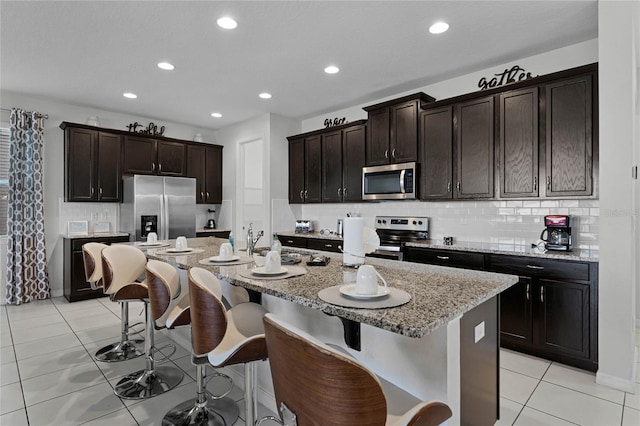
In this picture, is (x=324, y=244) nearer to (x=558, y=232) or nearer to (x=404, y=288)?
(x=558, y=232)

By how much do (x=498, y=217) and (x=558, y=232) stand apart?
637 millimetres

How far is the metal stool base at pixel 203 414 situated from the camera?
6.69 ft

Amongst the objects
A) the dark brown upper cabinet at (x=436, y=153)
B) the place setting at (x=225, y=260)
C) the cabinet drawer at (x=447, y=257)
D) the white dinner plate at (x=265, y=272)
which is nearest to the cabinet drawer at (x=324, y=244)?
the cabinet drawer at (x=447, y=257)

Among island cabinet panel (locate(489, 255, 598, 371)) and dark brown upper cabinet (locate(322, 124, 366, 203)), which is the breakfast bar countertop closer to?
island cabinet panel (locate(489, 255, 598, 371))

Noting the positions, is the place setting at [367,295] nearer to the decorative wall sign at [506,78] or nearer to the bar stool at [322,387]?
the bar stool at [322,387]

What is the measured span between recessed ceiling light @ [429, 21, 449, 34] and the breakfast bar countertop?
210 centimetres

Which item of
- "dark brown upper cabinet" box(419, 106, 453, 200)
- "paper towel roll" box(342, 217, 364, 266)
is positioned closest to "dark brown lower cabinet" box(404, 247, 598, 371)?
"dark brown upper cabinet" box(419, 106, 453, 200)

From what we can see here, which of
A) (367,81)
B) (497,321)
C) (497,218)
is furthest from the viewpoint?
(367,81)

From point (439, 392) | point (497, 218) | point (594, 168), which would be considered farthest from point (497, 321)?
point (497, 218)

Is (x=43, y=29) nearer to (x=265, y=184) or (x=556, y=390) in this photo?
(x=265, y=184)

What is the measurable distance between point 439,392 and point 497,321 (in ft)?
2.20

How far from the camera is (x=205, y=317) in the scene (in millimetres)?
1526

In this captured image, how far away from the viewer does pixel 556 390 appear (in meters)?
2.46

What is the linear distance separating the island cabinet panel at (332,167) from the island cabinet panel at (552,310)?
2.44 meters
